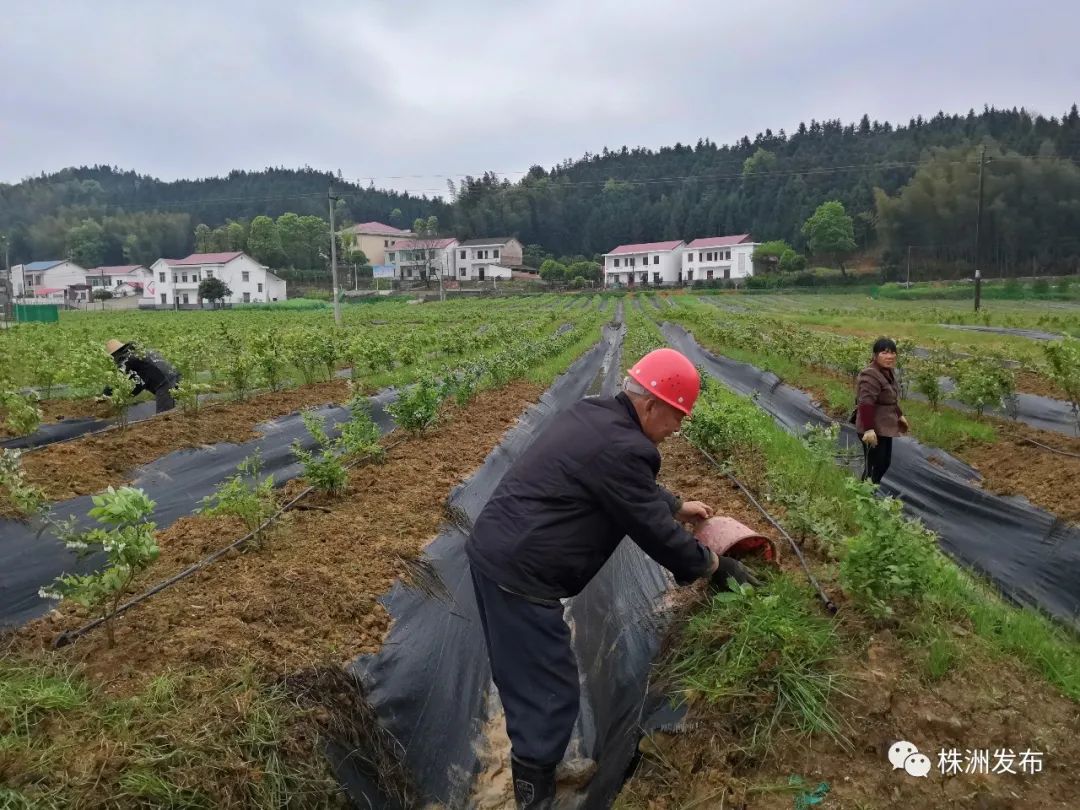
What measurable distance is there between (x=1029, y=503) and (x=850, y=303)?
45.6m

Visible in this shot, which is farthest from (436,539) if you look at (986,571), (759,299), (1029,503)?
(759,299)

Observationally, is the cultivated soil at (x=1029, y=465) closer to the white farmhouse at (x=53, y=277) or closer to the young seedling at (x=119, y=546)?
the young seedling at (x=119, y=546)

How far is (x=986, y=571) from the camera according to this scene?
5.89 meters

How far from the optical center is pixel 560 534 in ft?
9.84

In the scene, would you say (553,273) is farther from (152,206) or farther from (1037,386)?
(152,206)

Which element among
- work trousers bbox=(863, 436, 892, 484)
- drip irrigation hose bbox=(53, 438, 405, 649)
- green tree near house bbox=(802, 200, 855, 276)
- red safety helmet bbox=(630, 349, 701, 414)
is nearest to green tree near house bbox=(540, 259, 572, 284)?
green tree near house bbox=(802, 200, 855, 276)

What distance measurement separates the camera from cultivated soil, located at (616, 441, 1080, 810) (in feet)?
8.45

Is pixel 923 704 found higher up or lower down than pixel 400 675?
higher up

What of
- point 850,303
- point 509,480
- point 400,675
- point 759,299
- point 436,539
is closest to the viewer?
point 509,480

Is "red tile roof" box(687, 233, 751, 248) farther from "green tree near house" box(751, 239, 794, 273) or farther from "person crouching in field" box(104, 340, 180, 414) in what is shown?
"person crouching in field" box(104, 340, 180, 414)

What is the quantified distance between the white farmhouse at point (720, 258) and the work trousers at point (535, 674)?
8087 cm

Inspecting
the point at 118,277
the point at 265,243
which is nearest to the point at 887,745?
the point at 265,243

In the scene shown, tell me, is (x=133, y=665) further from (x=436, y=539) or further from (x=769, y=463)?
(x=769, y=463)

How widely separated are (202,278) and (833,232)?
232 feet
